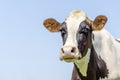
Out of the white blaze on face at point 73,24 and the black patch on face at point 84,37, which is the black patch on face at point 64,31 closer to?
the white blaze on face at point 73,24

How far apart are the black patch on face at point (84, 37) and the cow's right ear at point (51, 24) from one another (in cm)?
63

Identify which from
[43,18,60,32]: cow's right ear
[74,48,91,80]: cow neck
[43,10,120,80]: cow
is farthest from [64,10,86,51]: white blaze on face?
[74,48,91,80]: cow neck

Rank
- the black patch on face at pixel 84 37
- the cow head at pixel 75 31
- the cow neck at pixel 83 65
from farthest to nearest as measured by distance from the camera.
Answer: the cow neck at pixel 83 65 < the black patch on face at pixel 84 37 < the cow head at pixel 75 31

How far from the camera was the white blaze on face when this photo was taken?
8602 millimetres

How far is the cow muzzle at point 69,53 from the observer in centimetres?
823

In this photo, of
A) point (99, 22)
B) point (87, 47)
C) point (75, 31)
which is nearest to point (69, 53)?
point (75, 31)

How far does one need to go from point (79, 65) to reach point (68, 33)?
79cm

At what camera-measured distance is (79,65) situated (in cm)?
920

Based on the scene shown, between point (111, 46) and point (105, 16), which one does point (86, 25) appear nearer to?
point (105, 16)

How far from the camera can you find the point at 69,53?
27.0 feet

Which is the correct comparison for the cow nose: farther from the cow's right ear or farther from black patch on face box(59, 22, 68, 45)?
the cow's right ear

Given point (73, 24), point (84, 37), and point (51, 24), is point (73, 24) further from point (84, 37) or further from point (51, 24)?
point (51, 24)

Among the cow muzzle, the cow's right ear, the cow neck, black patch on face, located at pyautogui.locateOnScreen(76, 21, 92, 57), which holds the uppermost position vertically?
the cow's right ear

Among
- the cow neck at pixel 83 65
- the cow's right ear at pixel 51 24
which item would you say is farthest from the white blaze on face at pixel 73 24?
the cow neck at pixel 83 65
